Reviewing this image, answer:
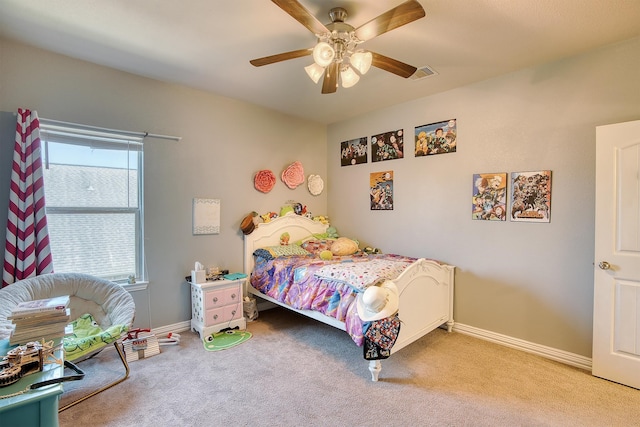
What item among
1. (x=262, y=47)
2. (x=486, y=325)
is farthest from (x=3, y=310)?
(x=486, y=325)

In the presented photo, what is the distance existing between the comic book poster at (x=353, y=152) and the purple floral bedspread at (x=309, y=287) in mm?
1362

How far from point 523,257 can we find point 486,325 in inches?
30.6

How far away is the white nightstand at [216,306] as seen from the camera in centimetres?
299

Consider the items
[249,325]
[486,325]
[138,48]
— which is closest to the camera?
[138,48]

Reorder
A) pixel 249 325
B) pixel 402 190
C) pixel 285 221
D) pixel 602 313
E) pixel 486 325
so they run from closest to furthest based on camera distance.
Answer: pixel 602 313 < pixel 486 325 < pixel 249 325 < pixel 402 190 < pixel 285 221

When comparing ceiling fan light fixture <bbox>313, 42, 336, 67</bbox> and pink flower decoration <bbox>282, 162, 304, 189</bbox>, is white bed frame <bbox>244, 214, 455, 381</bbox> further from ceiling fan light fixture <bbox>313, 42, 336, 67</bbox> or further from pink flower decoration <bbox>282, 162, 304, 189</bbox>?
ceiling fan light fixture <bbox>313, 42, 336, 67</bbox>

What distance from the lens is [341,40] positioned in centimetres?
194

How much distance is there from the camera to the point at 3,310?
1869 mm

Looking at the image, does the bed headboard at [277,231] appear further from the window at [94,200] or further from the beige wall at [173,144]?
the window at [94,200]

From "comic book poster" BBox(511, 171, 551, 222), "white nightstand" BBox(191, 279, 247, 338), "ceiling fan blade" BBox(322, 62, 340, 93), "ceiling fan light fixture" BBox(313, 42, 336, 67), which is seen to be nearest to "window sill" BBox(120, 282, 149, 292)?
"white nightstand" BBox(191, 279, 247, 338)

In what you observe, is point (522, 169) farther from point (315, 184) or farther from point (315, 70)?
point (315, 184)

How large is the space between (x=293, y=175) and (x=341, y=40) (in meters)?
2.29

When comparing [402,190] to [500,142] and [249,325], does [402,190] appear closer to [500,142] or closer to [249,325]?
[500,142]

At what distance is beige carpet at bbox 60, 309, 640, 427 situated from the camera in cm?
184
